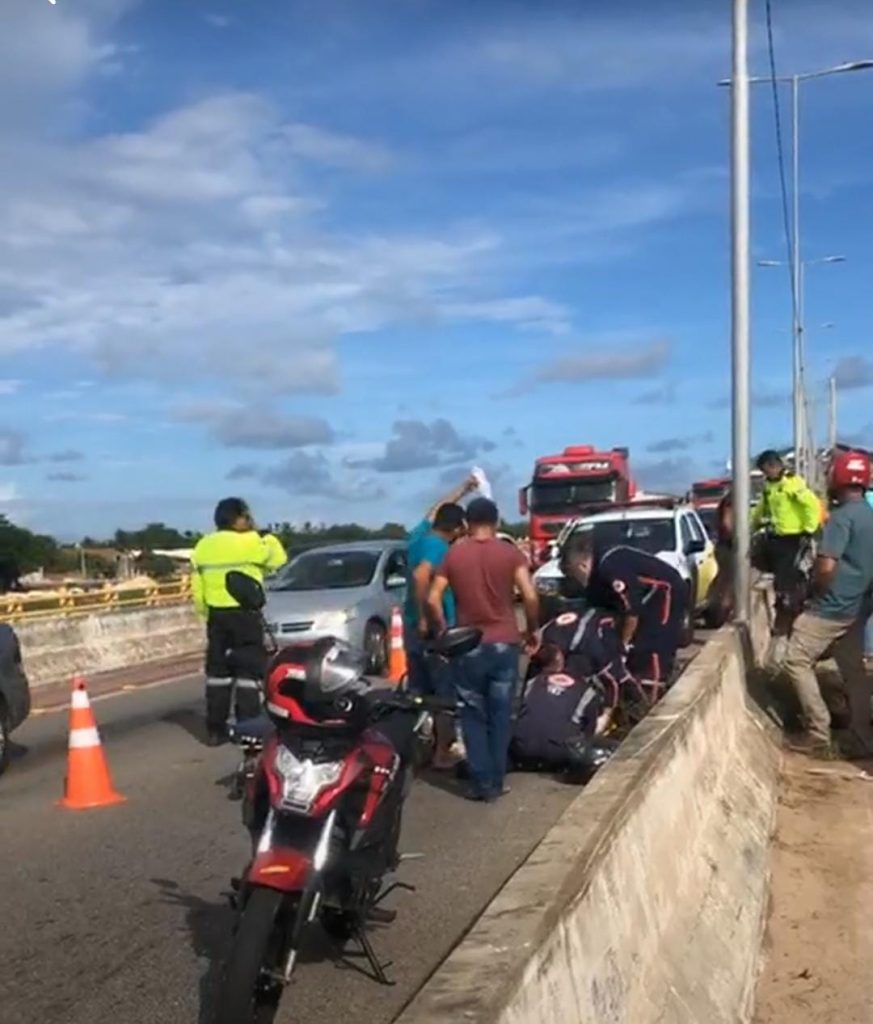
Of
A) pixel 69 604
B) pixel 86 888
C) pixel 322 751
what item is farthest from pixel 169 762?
pixel 69 604

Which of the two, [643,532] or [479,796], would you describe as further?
[643,532]

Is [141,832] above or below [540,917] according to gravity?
below

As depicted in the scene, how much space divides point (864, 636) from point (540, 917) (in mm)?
8140

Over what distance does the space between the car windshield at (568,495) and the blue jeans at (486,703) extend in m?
26.2

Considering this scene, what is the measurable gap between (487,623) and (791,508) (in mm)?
7622

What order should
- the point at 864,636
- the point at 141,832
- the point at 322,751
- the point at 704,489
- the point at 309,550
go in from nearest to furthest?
the point at 322,751
the point at 141,832
the point at 864,636
the point at 309,550
the point at 704,489

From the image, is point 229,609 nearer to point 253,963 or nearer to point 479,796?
point 479,796

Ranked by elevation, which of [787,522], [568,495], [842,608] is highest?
[568,495]

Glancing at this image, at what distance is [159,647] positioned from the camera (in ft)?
76.9

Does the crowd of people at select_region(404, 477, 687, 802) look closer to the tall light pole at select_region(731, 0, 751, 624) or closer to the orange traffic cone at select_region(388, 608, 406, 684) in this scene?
the orange traffic cone at select_region(388, 608, 406, 684)

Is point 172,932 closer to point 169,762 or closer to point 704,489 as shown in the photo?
point 169,762

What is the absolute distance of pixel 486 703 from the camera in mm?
9727

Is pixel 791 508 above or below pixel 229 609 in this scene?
above

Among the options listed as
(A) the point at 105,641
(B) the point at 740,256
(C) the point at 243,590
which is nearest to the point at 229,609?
(C) the point at 243,590
